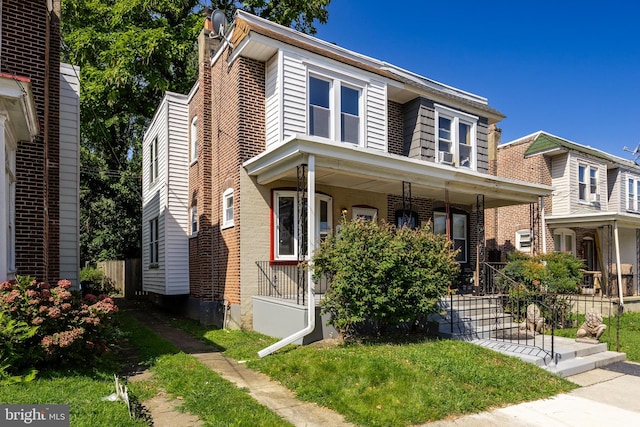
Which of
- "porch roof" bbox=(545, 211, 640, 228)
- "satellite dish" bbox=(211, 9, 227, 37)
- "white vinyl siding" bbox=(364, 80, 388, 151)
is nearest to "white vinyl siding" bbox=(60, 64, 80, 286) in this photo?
"satellite dish" bbox=(211, 9, 227, 37)

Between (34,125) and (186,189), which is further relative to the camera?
(186,189)

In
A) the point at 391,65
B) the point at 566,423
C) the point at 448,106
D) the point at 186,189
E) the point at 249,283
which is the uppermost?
the point at 391,65

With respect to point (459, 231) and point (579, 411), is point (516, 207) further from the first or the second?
point (579, 411)

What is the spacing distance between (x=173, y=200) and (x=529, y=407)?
11801 mm

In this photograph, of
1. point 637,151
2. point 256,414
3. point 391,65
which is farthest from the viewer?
point 637,151

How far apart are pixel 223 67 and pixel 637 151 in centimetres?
2500

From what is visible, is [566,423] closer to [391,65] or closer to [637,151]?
[391,65]

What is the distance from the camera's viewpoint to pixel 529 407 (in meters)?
5.82

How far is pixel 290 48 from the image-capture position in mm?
10750

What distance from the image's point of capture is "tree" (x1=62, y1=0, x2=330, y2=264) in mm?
19797

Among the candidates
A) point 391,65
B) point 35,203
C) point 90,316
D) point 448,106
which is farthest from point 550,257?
point 35,203

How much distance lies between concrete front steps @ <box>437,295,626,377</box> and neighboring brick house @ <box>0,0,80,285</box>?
305 inches

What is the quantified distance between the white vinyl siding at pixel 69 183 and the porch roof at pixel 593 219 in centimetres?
1766

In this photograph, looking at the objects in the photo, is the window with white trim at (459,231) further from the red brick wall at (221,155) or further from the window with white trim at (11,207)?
the window with white trim at (11,207)
